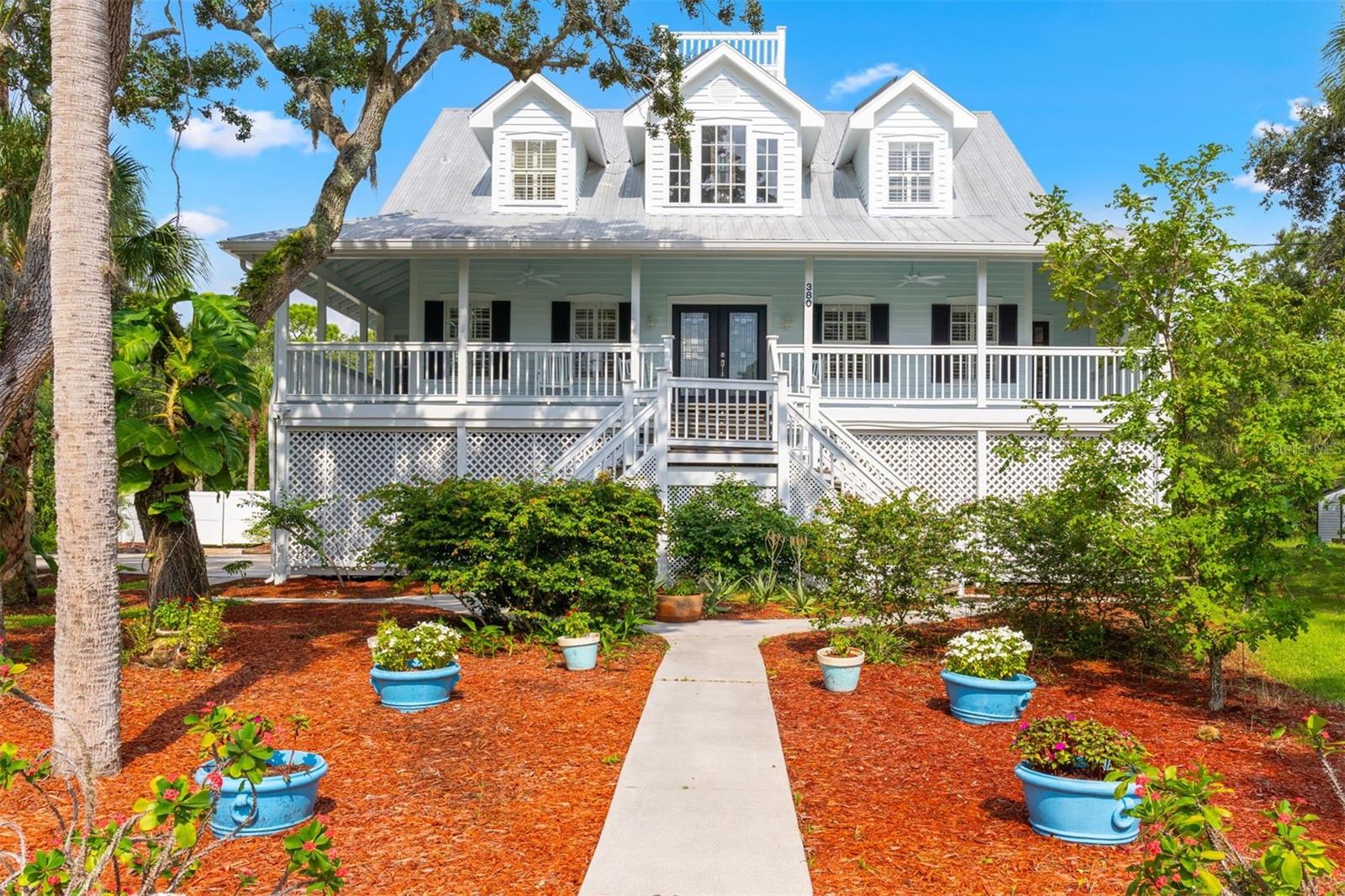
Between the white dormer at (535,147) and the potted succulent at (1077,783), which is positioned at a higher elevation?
the white dormer at (535,147)

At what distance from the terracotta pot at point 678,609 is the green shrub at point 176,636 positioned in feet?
15.7

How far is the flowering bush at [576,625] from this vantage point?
27.3ft

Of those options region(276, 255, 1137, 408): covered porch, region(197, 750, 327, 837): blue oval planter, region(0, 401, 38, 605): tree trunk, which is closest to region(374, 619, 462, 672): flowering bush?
region(197, 750, 327, 837): blue oval planter

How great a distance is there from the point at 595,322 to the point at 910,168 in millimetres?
7081

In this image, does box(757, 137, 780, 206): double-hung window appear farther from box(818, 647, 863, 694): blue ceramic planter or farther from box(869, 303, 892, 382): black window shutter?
box(818, 647, 863, 694): blue ceramic planter

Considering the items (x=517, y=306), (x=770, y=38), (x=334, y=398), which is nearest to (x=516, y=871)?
(x=334, y=398)

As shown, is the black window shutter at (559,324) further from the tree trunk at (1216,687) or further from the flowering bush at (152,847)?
the flowering bush at (152,847)

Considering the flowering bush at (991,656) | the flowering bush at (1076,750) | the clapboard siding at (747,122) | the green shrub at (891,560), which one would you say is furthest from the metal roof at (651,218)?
the flowering bush at (1076,750)

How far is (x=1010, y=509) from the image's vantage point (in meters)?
8.75

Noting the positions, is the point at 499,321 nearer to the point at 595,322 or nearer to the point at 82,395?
the point at 595,322

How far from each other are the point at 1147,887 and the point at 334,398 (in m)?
14.4

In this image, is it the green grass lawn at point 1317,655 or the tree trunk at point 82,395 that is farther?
the green grass lawn at point 1317,655

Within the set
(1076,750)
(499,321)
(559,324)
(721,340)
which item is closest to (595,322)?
(559,324)

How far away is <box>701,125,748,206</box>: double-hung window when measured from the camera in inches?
720
